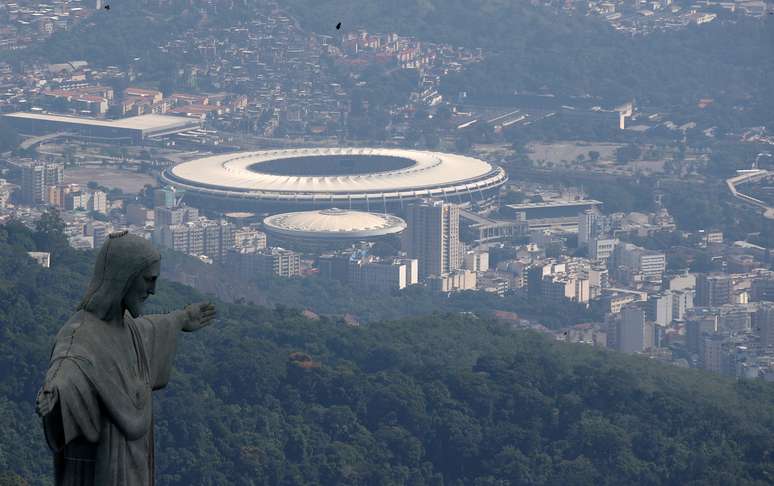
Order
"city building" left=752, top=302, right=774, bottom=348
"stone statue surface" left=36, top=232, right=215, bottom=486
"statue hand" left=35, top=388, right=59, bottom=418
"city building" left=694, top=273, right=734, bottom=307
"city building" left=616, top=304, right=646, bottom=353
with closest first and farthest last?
1. "statue hand" left=35, top=388, right=59, bottom=418
2. "stone statue surface" left=36, top=232, right=215, bottom=486
3. "city building" left=616, top=304, right=646, bottom=353
4. "city building" left=752, top=302, right=774, bottom=348
5. "city building" left=694, top=273, right=734, bottom=307

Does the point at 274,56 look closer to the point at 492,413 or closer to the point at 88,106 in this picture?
the point at 88,106

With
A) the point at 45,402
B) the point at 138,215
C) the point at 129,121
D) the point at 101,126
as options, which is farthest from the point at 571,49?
the point at 45,402

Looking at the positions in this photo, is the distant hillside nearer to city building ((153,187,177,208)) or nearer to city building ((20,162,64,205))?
city building ((153,187,177,208))

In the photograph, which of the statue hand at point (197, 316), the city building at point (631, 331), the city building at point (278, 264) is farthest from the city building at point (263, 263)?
the statue hand at point (197, 316)

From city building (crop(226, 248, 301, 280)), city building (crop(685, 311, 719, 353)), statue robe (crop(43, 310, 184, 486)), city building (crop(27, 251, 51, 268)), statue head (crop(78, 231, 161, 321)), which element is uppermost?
statue head (crop(78, 231, 161, 321))

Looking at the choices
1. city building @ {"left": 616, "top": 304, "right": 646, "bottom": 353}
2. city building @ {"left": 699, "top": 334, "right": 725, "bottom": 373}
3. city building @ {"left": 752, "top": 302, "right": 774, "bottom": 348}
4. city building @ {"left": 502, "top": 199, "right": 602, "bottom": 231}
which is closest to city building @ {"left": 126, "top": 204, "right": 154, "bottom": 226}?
city building @ {"left": 502, "top": 199, "right": 602, "bottom": 231}

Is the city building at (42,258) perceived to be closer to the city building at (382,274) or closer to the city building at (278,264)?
the city building at (278,264)
